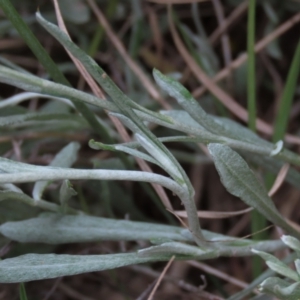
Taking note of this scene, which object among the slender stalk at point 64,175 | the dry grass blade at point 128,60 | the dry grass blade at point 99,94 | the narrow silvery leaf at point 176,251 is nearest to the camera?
the slender stalk at point 64,175

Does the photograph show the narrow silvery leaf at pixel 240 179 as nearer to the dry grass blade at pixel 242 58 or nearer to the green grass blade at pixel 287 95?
the green grass blade at pixel 287 95

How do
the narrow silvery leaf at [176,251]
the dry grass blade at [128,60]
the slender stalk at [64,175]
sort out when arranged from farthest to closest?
the dry grass blade at [128,60], the narrow silvery leaf at [176,251], the slender stalk at [64,175]

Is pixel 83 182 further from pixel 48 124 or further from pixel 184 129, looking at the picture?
pixel 184 129

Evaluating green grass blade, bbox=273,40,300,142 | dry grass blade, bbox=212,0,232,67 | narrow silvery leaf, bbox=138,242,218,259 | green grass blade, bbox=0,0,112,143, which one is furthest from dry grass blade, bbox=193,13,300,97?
narrow silvery leaf, bbox=138,242,218,259

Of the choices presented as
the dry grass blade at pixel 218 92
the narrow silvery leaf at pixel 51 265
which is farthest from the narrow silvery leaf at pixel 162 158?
the dry grass blade at pixel 218 92

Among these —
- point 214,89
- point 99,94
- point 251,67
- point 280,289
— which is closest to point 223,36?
point 214,89

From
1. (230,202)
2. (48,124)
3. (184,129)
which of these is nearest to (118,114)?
(184,129)

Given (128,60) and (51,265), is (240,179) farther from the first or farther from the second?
(128,60)
